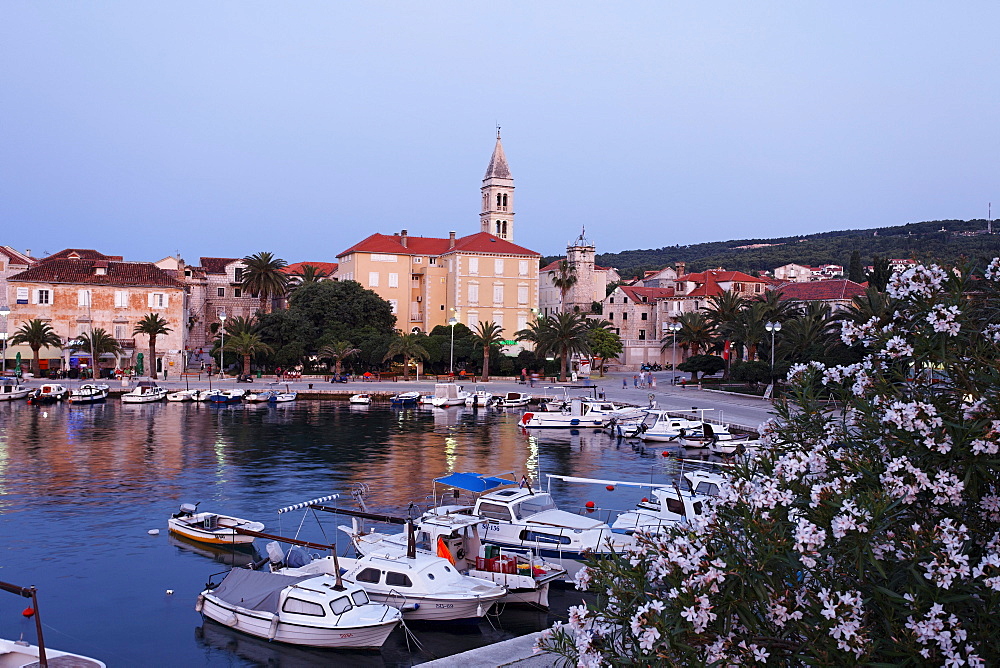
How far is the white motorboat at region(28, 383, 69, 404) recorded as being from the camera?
68.8m

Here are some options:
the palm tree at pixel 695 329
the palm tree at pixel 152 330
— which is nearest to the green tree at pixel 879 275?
the palm tree at pixel 695 329

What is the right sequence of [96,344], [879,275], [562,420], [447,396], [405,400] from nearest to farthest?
1. [562,420]
2. [879,275]
3. [405,400]
4. [447,396]
5. [96,344]

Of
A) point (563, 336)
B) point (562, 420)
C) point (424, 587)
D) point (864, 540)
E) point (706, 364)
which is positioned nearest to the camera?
point (864, 540)

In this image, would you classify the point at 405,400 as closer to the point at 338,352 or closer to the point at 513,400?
the point at 513,400

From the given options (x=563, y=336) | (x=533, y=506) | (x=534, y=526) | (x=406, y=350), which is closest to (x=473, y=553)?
(x=534, y=526)

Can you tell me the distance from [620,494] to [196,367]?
3138 inches

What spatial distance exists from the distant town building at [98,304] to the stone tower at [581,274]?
50572 mm

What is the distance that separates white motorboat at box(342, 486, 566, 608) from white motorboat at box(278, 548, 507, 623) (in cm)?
58

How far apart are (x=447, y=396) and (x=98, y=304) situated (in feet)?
132

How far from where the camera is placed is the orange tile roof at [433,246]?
336 ft

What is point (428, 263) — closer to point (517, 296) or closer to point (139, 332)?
point (517, 296)

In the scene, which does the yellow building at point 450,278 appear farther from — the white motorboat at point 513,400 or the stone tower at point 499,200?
the white motorboat at point 513,400

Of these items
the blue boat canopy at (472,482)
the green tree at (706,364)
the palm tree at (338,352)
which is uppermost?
the palm tree at (338,352)

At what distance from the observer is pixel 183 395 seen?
2847 inches
